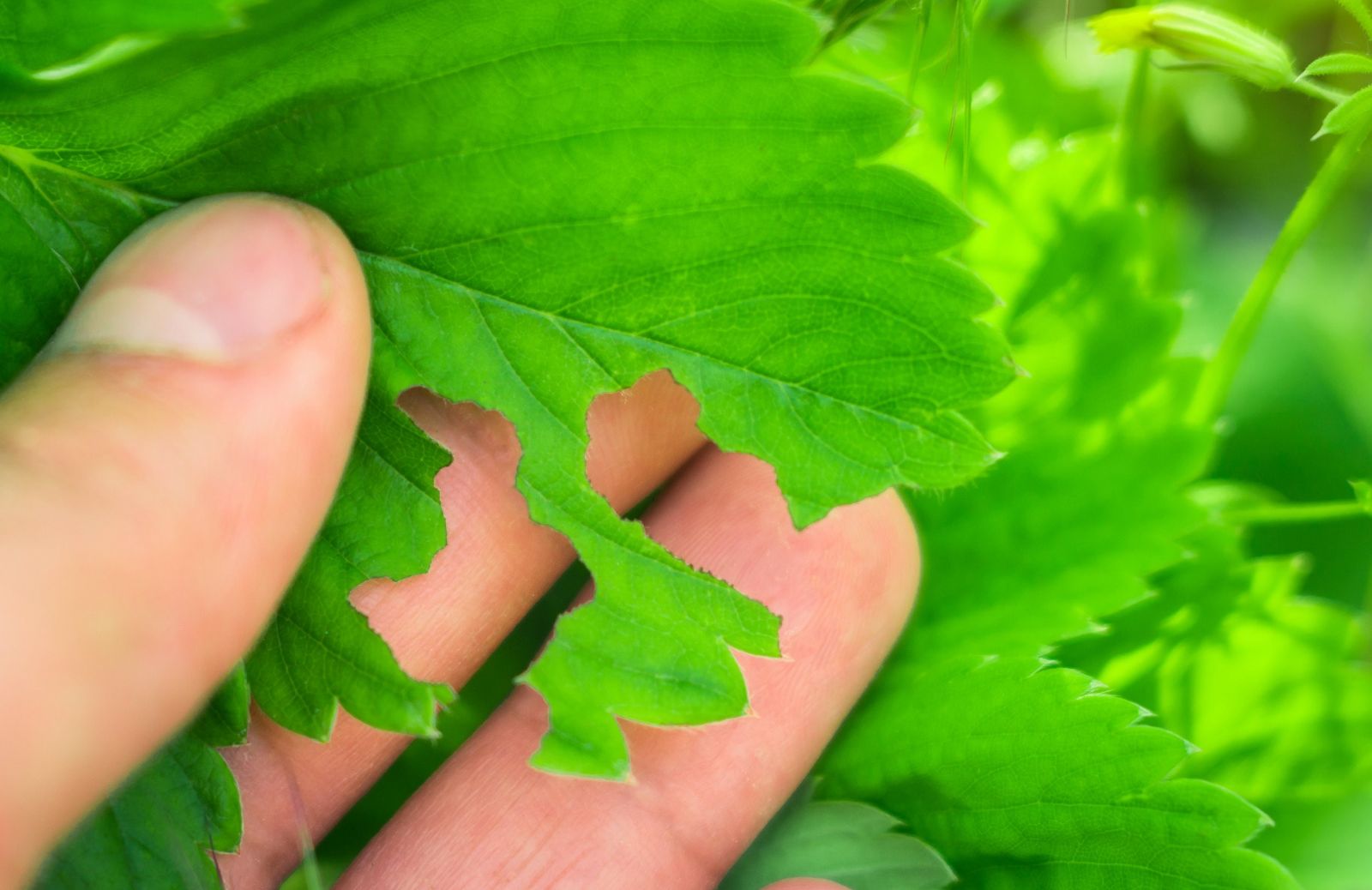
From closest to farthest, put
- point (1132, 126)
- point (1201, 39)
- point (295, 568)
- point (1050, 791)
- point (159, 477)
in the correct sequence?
point (159, 477)
point (295, 568)
point (1201, 39)
point (1050, 791)
point (1132, 126)

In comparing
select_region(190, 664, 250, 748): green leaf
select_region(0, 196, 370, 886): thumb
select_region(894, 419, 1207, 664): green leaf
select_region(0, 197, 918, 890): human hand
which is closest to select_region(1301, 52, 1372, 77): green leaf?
select_region(894, 419, 1207, 664): green leaf

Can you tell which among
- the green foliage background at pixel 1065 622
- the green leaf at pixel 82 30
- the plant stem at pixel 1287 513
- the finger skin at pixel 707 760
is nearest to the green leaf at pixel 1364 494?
the plant stem at pixel 1287 513

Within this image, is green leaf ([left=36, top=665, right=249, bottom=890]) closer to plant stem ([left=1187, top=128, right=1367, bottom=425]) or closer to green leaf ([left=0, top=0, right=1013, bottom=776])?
green leaf ([left=0, top=0, right=1013, bottom=776])

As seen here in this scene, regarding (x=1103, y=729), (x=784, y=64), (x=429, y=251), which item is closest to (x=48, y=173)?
(x=429, y=251)

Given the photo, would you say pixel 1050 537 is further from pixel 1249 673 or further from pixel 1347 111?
pixel 1347 111

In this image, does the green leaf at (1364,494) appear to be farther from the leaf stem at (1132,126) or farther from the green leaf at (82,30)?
the green leaf at (82,30)

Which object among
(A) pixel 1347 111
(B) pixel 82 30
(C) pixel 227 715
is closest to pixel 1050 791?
(A) pixel 1347 111
